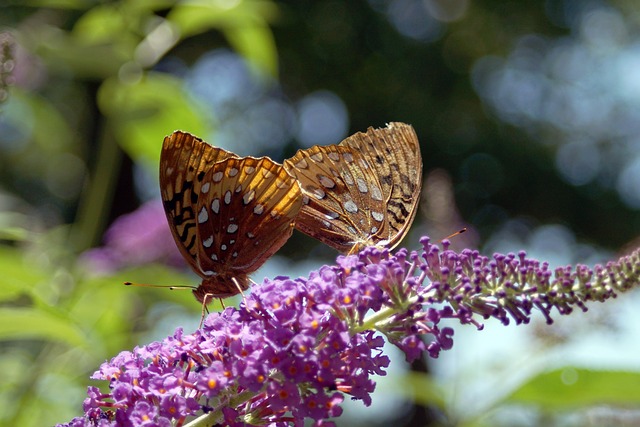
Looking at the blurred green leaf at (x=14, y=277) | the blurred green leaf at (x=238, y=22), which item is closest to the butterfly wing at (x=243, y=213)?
the blurred green leaf at (x=14, y=277)

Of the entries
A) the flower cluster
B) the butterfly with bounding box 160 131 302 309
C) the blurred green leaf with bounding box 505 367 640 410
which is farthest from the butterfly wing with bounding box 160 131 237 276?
the blurred green leaf with bounding box 505 367 640 410

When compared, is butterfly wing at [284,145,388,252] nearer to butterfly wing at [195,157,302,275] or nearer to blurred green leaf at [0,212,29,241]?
butterfly wing at [195,157,302,275]

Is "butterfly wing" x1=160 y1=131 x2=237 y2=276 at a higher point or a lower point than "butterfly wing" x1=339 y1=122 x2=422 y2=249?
lower

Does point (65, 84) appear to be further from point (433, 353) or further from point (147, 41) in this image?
point (433, 353)

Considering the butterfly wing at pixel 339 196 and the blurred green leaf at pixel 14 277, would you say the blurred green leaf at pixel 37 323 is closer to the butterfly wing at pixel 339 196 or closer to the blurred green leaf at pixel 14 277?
the blurred green leaf at pixel 14 277

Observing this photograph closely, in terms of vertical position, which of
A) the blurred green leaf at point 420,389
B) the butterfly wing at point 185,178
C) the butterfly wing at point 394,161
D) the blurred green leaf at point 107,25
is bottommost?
the blurred green leaf at point 420,389
